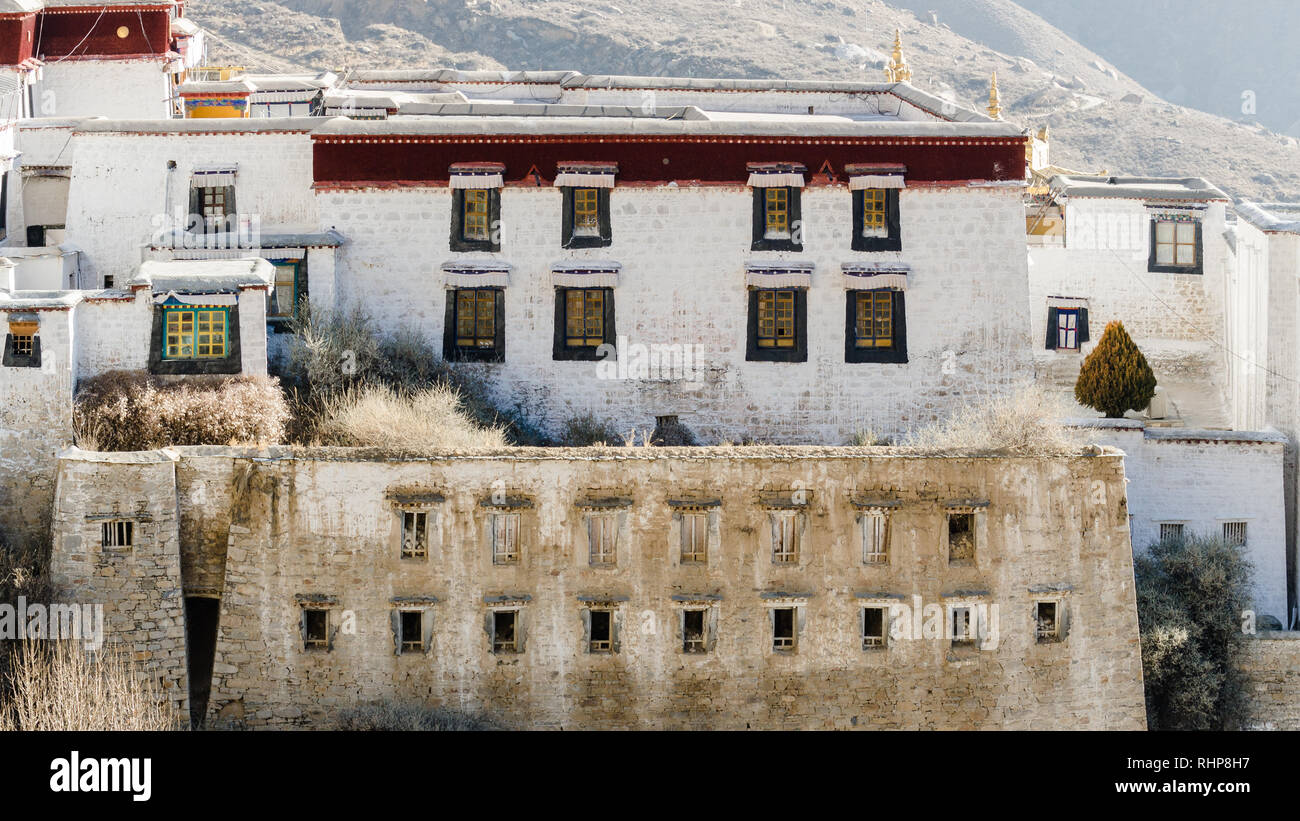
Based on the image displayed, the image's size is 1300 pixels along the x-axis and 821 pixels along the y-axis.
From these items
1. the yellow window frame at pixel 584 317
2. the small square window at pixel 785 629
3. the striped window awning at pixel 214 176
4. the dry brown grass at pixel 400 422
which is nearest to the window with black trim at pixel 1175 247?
the yellow window frame at pixel 584 317

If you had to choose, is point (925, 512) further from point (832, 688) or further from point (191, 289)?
point (191, 289)

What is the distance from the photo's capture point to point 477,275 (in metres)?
40.4

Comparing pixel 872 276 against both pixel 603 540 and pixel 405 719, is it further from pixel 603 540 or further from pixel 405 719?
pixel 405 719

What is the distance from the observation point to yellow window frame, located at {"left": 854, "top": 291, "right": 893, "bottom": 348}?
40.9m

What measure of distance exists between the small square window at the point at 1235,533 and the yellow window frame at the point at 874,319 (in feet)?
26.7

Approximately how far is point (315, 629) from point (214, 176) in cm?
1252

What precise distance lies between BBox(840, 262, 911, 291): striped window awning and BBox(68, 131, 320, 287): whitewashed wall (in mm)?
12022

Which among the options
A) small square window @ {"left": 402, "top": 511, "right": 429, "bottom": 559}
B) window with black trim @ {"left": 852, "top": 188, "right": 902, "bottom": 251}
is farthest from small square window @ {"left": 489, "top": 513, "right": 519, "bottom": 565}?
window with black trim @ {"left": 852, "top": 188, "right": 902, "bottom": 251}

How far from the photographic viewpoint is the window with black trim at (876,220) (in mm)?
40812

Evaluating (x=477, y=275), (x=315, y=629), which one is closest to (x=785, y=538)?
(x=315, y=629)

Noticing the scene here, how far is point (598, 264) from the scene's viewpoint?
40.5m

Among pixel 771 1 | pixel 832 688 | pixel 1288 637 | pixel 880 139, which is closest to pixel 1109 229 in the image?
pixel 880 139

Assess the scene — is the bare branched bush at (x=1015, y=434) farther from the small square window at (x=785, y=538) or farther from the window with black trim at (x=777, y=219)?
the window with black trim at (x=777, y=219)

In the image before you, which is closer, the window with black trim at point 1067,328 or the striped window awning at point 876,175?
the striped window awning at point 876,175
